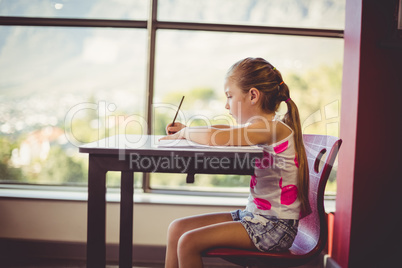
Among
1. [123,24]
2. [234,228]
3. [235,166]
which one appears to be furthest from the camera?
[123,24]

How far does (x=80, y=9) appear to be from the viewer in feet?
8.42

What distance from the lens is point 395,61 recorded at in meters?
1.96

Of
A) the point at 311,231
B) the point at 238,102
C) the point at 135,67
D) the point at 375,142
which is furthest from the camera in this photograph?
the point at 135,67

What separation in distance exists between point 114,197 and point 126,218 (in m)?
1.10

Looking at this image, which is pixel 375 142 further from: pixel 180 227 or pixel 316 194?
pixel 180 227

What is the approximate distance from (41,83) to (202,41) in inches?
48.1

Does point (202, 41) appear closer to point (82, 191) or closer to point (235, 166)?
point (82, 191)

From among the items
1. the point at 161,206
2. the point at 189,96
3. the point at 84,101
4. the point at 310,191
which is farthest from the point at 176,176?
the point at 310,191

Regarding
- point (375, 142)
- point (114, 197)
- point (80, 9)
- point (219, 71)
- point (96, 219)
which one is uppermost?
point (80, 9)

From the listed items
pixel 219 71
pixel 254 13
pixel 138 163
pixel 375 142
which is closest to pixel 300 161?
pixel 138 163

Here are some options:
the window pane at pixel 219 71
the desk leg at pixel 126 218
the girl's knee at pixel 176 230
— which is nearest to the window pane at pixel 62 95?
the window pane at pixel 219 71

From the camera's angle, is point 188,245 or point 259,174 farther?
point 259,174

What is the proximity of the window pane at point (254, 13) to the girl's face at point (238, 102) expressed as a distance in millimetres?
1226

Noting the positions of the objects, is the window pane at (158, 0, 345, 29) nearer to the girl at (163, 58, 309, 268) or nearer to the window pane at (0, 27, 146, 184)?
the window pane at (0, 27, 146, 184)
